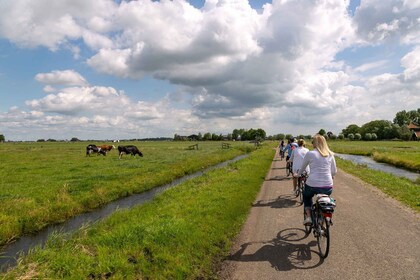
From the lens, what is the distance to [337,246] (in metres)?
7.68

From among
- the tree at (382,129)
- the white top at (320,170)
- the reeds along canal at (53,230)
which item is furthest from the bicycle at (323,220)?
the tree at (382,129)

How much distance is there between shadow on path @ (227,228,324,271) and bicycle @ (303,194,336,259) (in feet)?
0.87

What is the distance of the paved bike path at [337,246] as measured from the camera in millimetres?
6301

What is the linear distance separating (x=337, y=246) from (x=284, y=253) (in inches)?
57.8

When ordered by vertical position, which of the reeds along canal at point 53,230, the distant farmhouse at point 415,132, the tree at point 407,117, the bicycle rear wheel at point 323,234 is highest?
the tree at point 407,117

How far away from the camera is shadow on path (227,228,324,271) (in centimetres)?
677

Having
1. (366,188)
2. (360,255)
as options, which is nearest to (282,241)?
(360,255)

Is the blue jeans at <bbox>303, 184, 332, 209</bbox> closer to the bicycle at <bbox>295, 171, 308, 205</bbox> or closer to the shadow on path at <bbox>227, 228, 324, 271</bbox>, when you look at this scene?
the shadow on path at <bbox>227, 228, 324, 271</bbox>

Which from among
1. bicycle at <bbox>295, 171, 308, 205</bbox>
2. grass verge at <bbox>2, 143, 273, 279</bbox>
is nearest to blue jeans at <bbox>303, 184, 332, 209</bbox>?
grass verge at <bbox>2, 143, 273, 279</bbox>

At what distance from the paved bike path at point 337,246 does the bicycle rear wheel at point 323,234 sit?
0.19m

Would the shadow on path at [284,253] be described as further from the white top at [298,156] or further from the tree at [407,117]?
the tree at [407,117]

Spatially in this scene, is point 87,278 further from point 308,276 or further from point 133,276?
point 308,276

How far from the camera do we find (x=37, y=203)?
14.5 meters

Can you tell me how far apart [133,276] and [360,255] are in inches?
204
